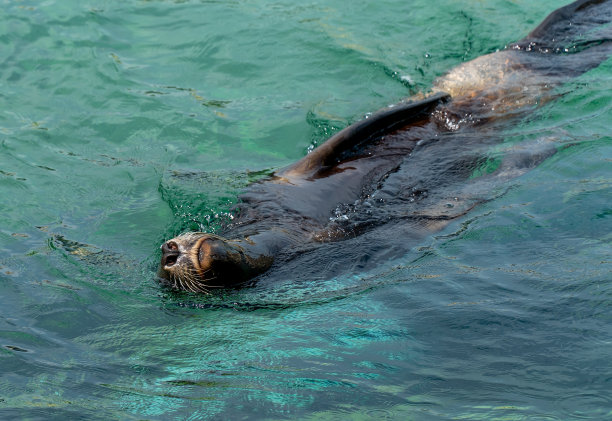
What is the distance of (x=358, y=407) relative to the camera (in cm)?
357

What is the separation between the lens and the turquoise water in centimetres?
378

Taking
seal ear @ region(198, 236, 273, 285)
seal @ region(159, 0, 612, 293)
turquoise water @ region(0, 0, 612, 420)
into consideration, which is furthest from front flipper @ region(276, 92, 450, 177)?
seal ear @ region(198, 236, 273, 285)

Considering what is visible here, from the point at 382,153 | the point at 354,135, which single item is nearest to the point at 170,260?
the point at 354,135

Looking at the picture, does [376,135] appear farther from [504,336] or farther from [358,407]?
[358,407]

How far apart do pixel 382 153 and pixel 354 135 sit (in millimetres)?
318

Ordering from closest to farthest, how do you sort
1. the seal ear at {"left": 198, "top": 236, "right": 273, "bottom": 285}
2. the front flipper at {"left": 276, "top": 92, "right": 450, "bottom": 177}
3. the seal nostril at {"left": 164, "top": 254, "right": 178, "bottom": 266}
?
1. the seal ear at {"left": 198, "top": 236, "right": 273, "bottom": 285}
2. the seal nostril at {"left": 164, "top": 254, "right": 178, "bottom": 266}
3. the front flipper at {"left": 276, "top": 92, "right": 450, "bottom": 177}

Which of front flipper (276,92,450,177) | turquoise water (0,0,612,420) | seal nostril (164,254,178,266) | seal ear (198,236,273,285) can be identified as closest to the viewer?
turquoise water (0,0,612,420)

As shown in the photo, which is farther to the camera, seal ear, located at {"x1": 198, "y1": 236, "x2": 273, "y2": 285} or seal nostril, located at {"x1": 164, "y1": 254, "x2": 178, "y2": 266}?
seal nostril, located at {"x1": 164, "y1": 254, "x2": 178, "y2": 266}

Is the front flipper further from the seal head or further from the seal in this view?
the seal head

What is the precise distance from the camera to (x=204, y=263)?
183 inches

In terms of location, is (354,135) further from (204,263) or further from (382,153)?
(204,263)

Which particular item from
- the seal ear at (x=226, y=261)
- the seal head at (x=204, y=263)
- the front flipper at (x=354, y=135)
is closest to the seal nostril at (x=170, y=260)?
the seal head at (x=204, y=263)

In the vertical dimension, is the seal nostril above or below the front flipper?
below

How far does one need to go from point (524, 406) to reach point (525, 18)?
6698mm
